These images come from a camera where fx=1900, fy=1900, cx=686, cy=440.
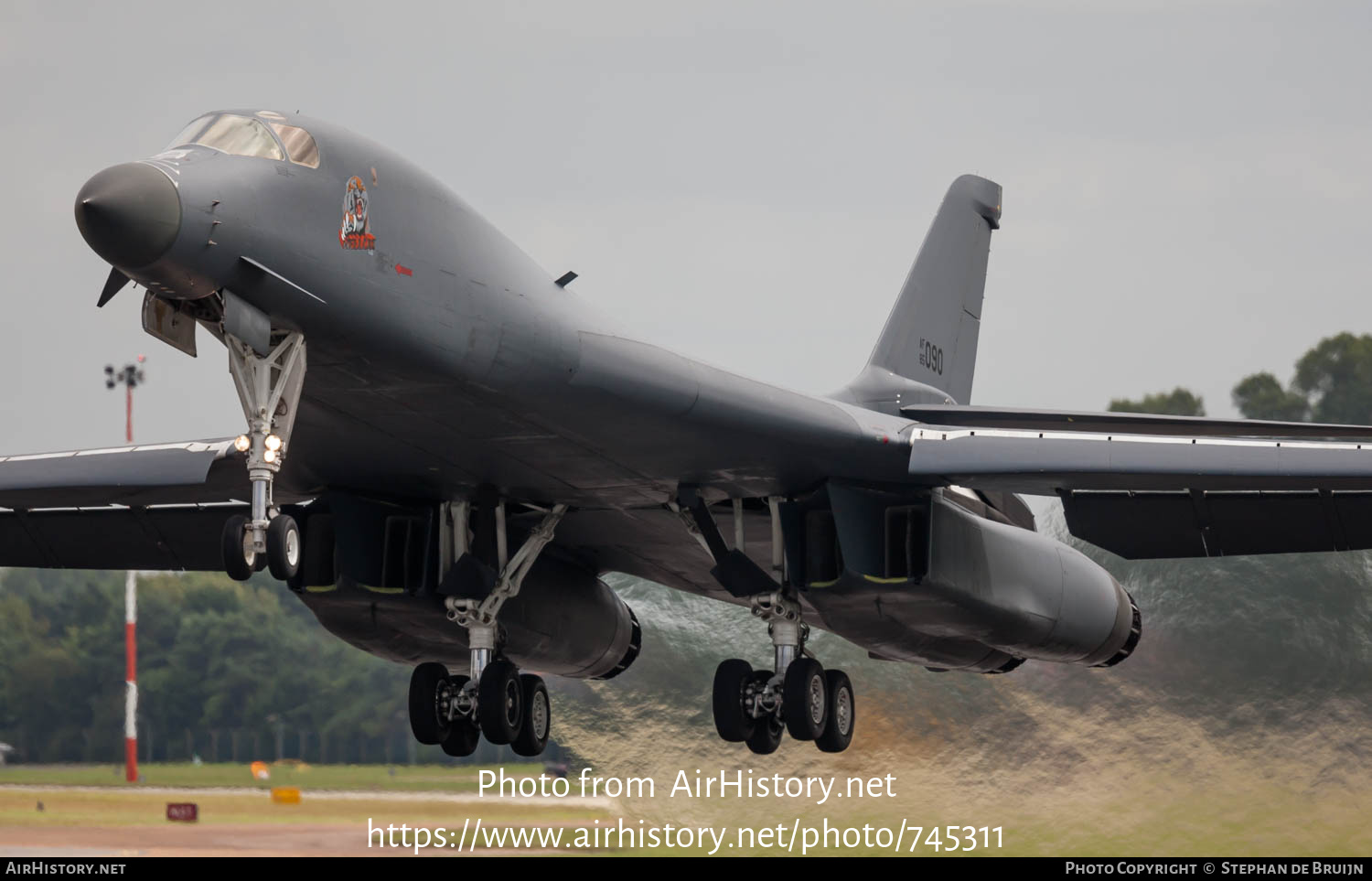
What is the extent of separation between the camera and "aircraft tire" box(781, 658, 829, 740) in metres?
17.3

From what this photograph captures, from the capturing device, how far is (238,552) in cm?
1162

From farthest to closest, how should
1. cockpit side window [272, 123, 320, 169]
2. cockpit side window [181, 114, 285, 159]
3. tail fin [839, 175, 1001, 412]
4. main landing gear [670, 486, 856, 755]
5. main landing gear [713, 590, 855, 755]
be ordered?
tail fin [839, 175, 1001, 412] → main landing gear [713, 590, 855, 755] → main landing gear [670, 486, 856, 755] → cockpit side window [272, 123, 320, 169] → cockpit side window [181, 114, 285, 159]

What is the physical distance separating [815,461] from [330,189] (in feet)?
18.9

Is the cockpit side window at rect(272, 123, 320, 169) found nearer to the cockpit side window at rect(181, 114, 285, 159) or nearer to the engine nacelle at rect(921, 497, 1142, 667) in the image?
the cockpit side window at rect(181, 114, 285, 159)

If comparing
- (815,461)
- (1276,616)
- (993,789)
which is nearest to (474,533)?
(815,461)

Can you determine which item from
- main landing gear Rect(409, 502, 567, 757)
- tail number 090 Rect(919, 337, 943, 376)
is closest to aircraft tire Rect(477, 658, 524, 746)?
main landing gear Rect(409, 502, 567, 757)

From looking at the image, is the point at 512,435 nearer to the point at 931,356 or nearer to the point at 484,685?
the point at 484,685

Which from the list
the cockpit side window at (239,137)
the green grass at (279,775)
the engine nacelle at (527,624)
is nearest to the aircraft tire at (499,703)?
the engine nacelle at (527,624)

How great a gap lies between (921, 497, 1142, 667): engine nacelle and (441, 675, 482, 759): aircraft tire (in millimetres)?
4420

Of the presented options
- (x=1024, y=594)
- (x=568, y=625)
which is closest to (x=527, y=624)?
(x=568, y=625)

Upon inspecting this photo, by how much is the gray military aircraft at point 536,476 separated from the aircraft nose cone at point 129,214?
0.7 inches

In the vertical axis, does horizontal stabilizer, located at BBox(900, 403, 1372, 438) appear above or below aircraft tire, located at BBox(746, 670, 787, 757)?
above

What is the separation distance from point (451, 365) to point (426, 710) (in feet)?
17.6

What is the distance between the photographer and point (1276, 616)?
71.1ft
